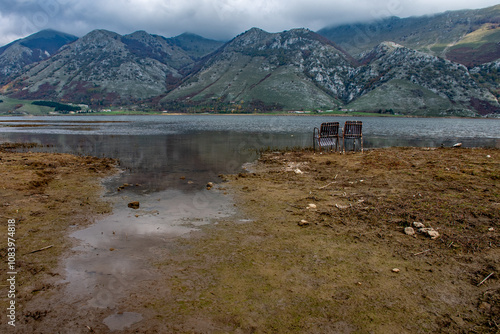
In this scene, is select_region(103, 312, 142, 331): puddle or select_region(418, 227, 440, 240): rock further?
select_region(418, 227, 440, 240): rock

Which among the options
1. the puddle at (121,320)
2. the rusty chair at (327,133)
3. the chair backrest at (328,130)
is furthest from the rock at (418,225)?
the chair backrest at (328,130)

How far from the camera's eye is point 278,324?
549 cm

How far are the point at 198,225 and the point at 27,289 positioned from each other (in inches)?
214

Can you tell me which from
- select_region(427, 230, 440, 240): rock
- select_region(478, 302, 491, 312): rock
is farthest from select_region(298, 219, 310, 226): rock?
select_region(478, 302, 491, 312): rock

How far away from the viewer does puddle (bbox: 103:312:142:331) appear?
5.49 meters

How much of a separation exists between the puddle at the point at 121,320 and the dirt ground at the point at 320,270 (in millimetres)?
121

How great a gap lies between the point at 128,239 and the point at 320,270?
6326 millimetres

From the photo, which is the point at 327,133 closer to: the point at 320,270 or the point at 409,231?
the point at 409,231

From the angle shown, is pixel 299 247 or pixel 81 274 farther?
pixel 299 247

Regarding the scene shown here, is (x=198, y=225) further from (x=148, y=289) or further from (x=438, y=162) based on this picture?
(x=438, y=162)

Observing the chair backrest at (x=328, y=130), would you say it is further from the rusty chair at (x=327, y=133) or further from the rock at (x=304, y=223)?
the rock at (x=304, y=223)

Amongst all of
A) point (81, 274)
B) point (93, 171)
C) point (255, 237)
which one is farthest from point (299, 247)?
point (93, 171)

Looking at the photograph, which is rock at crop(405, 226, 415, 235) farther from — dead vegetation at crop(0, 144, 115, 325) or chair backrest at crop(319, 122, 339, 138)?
chair backrest at crop(319, 122, 339, 138)

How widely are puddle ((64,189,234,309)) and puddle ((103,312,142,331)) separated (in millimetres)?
389
